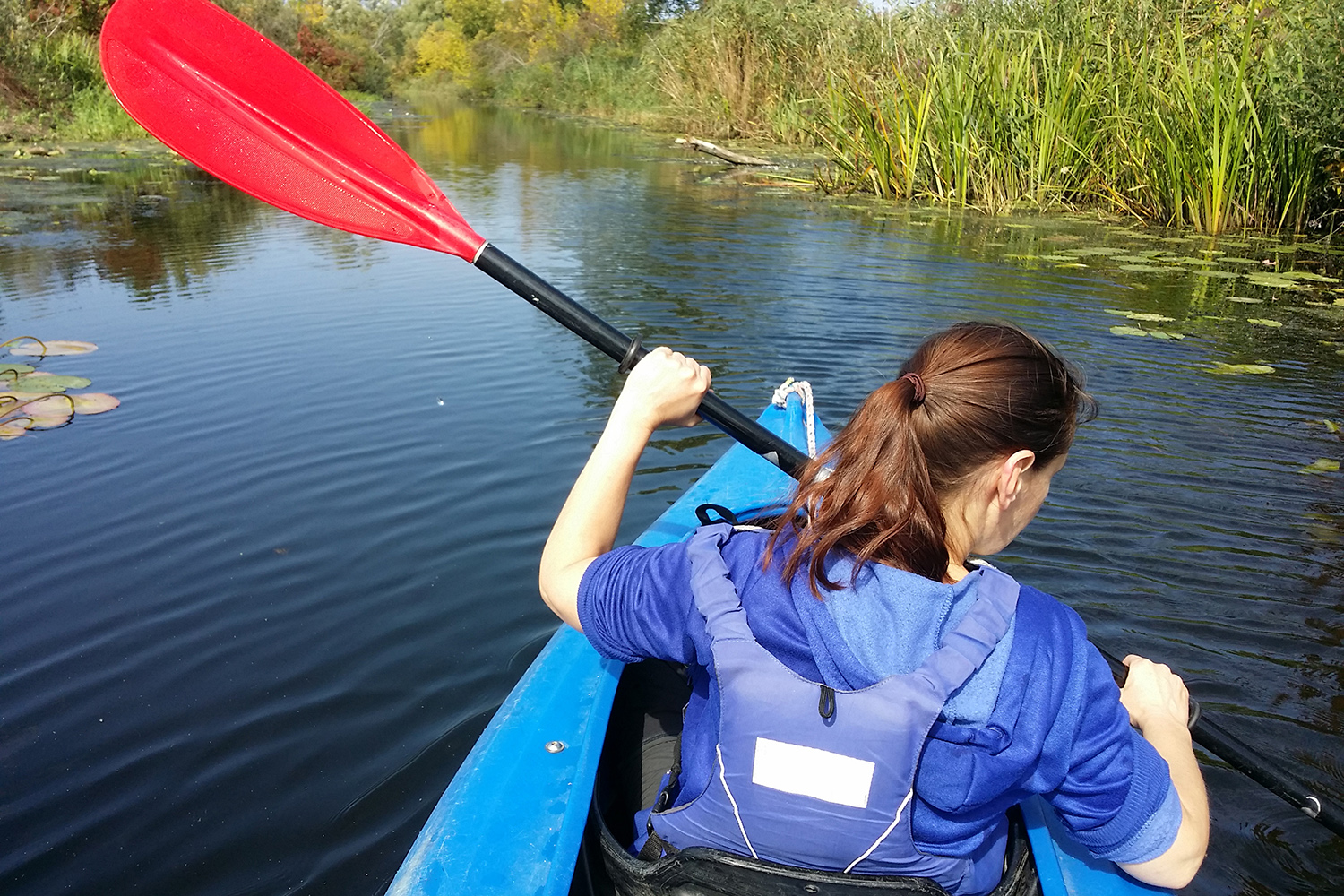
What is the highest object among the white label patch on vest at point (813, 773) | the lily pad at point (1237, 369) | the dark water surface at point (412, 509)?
the white label patch on vest at point (813, 773)

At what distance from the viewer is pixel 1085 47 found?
878cm

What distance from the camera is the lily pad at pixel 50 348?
16.4 feet

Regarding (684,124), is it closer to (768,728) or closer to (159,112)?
(159,112)

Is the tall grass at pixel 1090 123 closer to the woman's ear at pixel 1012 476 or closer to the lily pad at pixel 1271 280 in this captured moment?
the lily pad at pixel 1271 280

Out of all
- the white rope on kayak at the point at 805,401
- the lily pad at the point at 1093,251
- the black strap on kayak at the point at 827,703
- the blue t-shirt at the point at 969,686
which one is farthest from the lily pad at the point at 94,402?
the lily pad at the point at 1093,251

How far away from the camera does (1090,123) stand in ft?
30.1

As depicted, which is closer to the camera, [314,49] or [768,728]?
[768,728]

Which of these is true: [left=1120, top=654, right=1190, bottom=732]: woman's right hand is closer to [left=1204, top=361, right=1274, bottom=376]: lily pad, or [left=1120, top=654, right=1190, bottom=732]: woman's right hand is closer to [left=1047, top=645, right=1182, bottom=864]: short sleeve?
[left=1047, top=645, right=1182, bottom=864]: short sleeve

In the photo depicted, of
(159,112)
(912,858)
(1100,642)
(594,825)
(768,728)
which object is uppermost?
(159,112)

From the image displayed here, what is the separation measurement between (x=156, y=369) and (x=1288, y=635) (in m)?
5.01

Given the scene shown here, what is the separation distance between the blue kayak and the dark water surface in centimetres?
53

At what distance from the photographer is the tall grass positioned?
7887 mm

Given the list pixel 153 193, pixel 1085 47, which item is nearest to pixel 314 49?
pixel 153 193

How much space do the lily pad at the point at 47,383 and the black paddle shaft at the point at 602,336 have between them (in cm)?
345
